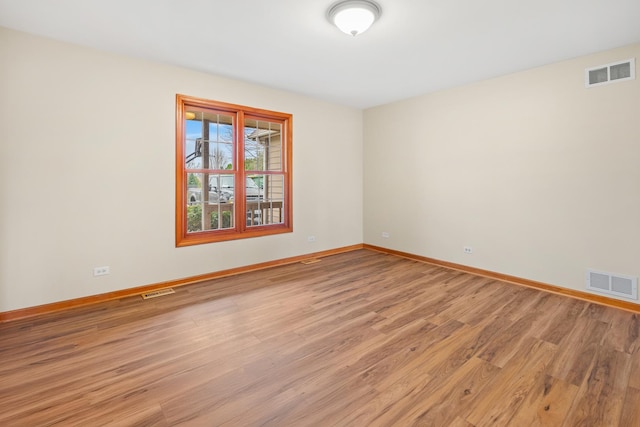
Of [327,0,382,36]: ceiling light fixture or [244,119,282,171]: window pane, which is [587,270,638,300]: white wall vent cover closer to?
[327,0,382,36]: ceiling light fixture

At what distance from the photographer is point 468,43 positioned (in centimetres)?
297

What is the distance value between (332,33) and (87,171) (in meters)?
2.82

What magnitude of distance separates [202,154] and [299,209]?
5.51 ft

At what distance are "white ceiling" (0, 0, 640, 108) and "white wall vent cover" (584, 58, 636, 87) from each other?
20cm

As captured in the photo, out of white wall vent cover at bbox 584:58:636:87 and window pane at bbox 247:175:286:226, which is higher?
white wall vent cover at bbox 584:58:636:87

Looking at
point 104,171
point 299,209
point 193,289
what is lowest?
point 193,289

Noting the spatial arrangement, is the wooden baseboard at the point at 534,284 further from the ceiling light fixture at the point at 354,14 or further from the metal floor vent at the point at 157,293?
the metal floor vent at the point at 157,293

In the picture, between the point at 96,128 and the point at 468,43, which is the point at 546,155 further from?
the point at 96,128

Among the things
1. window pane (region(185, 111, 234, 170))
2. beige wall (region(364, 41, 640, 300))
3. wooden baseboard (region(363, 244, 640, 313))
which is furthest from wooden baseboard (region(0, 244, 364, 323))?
beige wall (region(364, 41, 640, 300))

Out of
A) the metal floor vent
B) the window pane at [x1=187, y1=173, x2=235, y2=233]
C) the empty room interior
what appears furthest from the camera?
the window pane at [x1=187, y1=173, x2=235, y2=233]

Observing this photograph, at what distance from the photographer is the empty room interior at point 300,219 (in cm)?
187

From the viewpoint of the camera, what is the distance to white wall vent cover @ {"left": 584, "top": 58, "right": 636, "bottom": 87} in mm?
2965

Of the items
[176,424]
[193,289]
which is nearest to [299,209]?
[193,289]

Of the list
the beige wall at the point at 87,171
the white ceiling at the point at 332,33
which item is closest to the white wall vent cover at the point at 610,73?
the white ceiling at the point at 332,33
